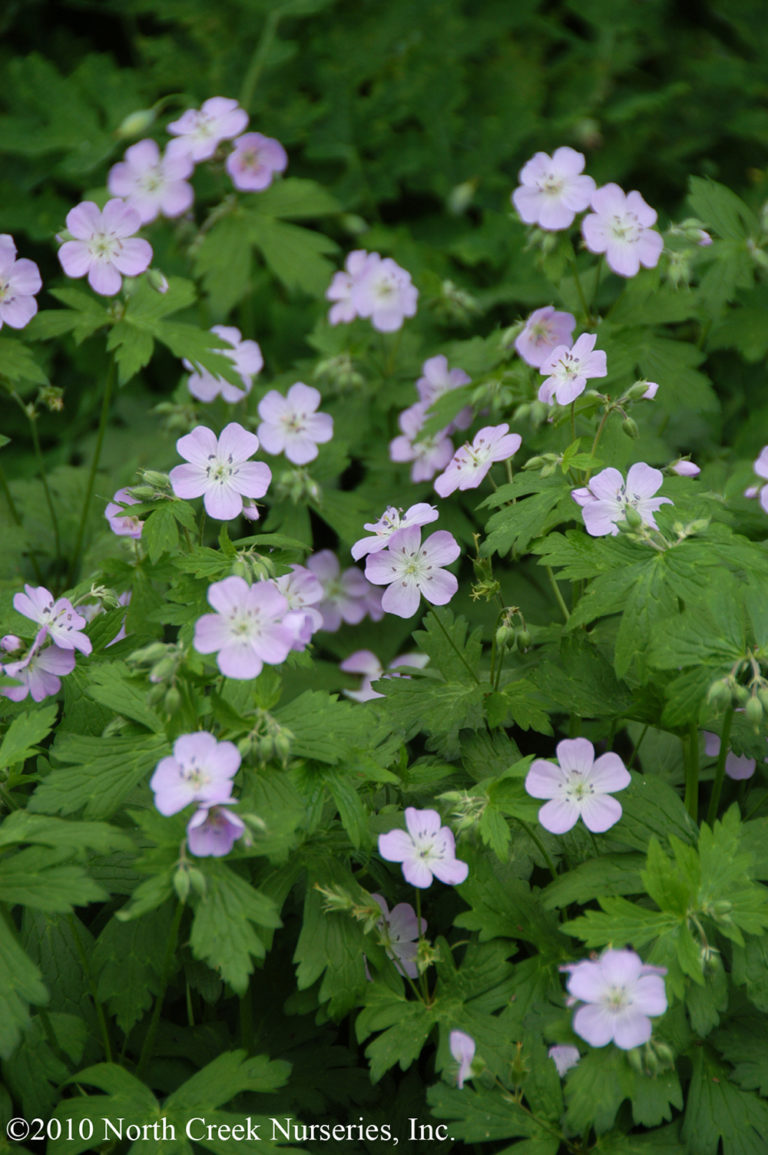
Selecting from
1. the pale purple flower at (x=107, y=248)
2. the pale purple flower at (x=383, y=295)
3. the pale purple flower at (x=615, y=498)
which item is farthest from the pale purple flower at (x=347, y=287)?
the pale purple flower at (x=615, y=498)

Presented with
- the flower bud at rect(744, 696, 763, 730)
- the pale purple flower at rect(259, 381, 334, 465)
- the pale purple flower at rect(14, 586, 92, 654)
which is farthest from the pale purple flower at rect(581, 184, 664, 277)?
the pale purple flower at rect(14, 586, 92, 654)

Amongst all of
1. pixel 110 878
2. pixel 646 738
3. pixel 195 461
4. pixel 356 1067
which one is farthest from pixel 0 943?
pixel 646 738

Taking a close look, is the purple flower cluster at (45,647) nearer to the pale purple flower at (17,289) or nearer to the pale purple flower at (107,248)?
the pale purple flower at (17,289)

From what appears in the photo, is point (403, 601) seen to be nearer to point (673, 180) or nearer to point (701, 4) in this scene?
point (673, 180)

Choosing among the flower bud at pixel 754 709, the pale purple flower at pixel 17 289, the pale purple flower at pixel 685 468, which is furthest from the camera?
the pale purple flower at pixel 17 289

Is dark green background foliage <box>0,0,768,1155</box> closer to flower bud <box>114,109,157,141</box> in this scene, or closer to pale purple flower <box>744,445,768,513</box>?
pale purple flower <box>744,445,768,513</box>

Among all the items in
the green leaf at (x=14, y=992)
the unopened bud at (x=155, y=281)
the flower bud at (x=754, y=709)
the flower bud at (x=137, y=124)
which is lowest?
the green leaf at (x=14, y=992)

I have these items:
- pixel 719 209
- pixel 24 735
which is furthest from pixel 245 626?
pixel 719 209
